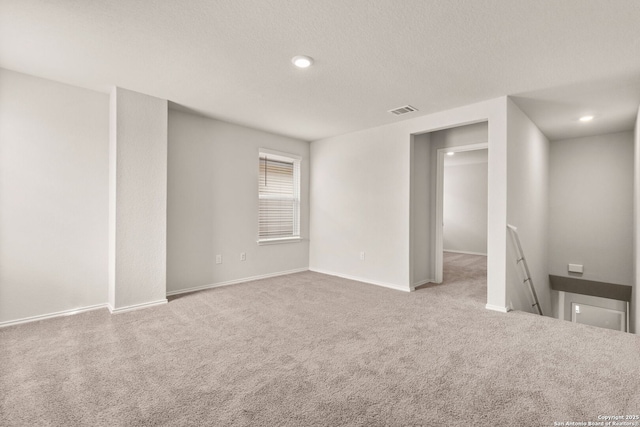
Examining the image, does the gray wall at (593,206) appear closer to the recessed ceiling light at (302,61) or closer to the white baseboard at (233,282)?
the white baseboard at (233,282)

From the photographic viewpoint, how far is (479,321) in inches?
124

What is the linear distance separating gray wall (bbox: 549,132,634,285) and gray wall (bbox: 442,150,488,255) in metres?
2.23

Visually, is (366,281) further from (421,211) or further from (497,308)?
(497,308)

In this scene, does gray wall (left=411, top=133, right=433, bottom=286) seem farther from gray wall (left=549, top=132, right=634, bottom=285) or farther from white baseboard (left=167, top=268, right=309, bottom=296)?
gray wall (left=549, top=132, right=634, bottom=285)

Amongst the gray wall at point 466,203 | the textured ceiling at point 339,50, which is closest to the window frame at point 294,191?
the textured ceiling at point 339,50

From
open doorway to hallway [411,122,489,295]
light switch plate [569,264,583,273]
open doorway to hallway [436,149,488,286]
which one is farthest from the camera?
open doorway to hallway [436,149,488,286]

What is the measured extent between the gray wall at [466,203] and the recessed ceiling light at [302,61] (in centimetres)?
643

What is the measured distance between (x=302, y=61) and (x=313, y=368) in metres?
2.47

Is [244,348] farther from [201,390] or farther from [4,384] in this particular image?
[4,384]

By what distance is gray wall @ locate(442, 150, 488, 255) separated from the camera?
8.25 metres

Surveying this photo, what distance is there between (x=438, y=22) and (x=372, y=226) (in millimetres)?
3120

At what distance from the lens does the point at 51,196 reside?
321cm

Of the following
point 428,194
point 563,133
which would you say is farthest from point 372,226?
point 563,133

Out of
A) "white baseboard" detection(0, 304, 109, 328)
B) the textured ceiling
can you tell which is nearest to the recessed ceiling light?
the textured ceiling
